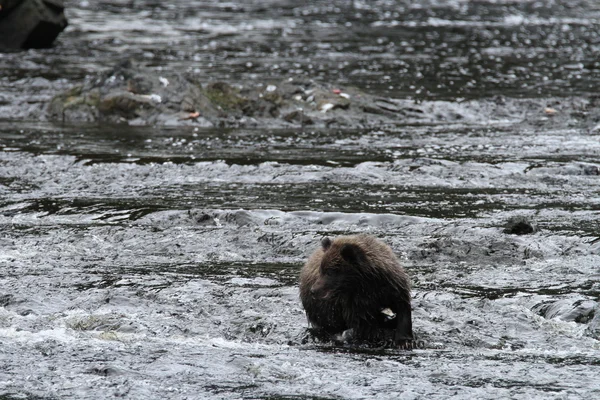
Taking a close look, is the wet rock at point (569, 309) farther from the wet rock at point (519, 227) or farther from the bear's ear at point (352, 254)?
the wet rock at point (519, 227)

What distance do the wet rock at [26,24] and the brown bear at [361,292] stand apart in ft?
67.7

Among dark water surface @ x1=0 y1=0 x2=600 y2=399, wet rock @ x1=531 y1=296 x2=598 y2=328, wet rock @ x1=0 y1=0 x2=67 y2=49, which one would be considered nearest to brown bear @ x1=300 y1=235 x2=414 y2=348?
dark water surface @ x1=0 y1=0 x2=600 y2=399

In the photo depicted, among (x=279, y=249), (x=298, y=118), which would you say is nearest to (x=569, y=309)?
(x=279, y=249)

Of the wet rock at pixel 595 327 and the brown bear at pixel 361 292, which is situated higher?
the brown bear at pixel 361 292

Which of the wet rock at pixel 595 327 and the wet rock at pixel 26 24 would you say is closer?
the wet rock at pixel 595 327

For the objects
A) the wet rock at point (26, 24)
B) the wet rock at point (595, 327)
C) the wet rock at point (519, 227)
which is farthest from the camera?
the wet rock at point (26, 24)

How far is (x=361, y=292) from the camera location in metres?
6.93

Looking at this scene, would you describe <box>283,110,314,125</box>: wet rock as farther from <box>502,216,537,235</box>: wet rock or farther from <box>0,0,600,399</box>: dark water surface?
<box>502,216,537,235</box>: wet rock

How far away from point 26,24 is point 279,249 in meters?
18.3

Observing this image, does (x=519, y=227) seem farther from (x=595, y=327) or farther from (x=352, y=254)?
(x=352, y=254)

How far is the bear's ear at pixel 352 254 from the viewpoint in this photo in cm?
685

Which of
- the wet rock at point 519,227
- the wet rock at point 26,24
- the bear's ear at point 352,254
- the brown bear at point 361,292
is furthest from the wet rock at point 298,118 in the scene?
the wet rock at point 26,24

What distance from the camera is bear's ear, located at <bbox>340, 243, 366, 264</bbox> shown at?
6848 millimetres

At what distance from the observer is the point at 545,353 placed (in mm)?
6789
